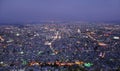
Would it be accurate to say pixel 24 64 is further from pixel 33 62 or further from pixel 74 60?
pixel 74 60

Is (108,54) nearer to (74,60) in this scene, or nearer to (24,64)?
(74,60)

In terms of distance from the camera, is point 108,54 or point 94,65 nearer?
point 94,65

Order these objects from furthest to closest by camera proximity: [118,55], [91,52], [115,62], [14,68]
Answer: [91,52]
[118,55]
[115,62]
[14,68]

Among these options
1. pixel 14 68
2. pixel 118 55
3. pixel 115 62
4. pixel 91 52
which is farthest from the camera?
pixel 91 52

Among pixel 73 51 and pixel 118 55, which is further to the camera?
pixel 73 51

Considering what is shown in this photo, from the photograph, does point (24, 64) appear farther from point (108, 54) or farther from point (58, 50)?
point (108, 54)

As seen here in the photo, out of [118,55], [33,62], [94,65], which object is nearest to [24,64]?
[33,62]

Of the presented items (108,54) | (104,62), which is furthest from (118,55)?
(104,62)

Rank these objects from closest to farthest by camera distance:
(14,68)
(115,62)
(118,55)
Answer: (14,68), (115,62), (118,55)
